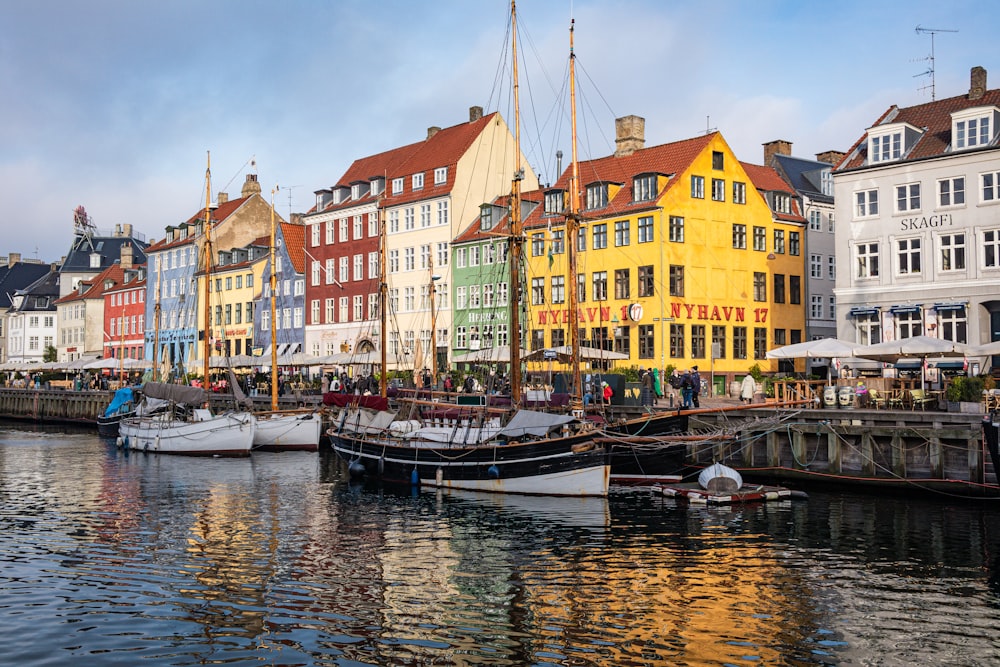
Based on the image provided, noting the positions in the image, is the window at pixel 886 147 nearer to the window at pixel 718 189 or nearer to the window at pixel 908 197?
→ the window at pixel 908 197

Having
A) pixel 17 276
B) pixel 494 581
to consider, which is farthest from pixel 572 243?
pixel 17 276

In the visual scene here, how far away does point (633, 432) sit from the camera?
3406cm

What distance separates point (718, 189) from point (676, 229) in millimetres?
4602

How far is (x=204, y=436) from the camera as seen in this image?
4888cm

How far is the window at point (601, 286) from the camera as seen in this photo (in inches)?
2283

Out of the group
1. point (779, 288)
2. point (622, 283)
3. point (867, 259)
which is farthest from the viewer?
point (779, 288)

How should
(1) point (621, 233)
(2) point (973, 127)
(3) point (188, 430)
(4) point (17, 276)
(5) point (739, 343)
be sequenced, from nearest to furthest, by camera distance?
1. (2) point (973, 127)
2. (3) point (188, 430)
3. (1) point (621, 233)
4. (5) point (739, 343)
5. (4) point (17, 276)

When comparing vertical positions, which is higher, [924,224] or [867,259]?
[924,224]

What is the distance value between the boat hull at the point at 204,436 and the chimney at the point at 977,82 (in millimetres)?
39582

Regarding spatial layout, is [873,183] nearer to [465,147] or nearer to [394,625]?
[465,147]

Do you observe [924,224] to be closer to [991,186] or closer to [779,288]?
[991,186]

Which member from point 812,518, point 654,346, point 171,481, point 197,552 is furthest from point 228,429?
point 812,518

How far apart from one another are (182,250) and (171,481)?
66867 mm

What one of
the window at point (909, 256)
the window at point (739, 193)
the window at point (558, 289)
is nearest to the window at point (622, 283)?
the window at point (558, 289)
